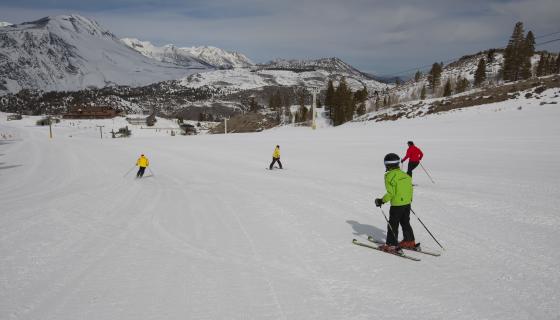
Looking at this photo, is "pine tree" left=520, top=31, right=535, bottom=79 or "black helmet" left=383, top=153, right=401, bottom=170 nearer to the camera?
"black helmet" left=383, top=153, right=401, bottom=170

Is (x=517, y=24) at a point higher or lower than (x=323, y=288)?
higher

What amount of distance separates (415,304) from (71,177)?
Answer: 67.1 ft

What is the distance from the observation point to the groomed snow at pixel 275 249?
4.97 metres

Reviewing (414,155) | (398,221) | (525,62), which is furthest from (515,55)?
(398,221)

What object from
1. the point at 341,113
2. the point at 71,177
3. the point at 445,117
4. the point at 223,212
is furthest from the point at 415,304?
the point at 341,113

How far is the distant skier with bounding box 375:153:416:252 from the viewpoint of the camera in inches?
256

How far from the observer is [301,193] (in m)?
13.3

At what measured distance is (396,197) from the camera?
656cm

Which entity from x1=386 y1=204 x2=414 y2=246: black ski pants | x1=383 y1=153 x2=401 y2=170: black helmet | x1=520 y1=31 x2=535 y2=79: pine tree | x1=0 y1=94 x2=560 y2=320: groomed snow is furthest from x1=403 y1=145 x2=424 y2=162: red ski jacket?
x1=520 y1=31 x2=535 y2=79: pine tree

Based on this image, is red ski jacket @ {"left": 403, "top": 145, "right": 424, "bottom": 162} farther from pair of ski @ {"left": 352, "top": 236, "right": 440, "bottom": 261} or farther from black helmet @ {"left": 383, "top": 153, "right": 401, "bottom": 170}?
black helmet @ {"left": 383, "top": 153, "right": 401, "bottom": 170}

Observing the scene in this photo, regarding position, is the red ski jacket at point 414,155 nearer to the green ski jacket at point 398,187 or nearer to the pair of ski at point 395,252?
the pair of ski at point 395,252

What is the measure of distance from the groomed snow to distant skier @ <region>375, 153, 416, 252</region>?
0.47 metres

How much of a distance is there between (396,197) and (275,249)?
8.71 ft

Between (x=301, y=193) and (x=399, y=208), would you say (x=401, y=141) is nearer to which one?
(x=301, y=193)
